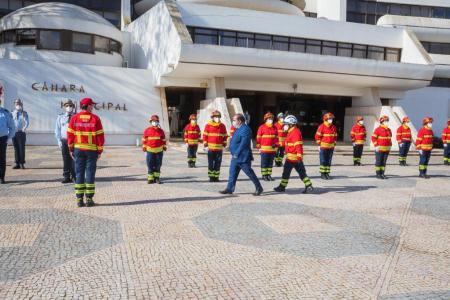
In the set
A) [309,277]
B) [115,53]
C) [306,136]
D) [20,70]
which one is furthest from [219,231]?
[306,136]

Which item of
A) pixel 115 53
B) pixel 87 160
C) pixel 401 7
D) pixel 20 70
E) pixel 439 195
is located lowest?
pixel 439 195

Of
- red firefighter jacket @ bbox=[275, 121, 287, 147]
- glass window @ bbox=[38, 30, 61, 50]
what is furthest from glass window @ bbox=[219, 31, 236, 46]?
red firefighter jacket @ bbox=[275, 121, 287, 147]

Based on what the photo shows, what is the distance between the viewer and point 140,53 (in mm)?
28016

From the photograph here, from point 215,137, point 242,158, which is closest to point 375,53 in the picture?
point 215,137

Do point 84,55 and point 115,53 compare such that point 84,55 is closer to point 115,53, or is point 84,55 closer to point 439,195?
point 115,53

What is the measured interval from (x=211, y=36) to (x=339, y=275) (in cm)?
2288

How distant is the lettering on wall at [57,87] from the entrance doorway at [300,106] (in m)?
12.0

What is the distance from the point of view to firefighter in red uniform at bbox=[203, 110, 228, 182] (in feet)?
36.3

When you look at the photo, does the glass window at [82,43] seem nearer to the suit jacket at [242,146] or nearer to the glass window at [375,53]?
the suit jacket at [242,146]

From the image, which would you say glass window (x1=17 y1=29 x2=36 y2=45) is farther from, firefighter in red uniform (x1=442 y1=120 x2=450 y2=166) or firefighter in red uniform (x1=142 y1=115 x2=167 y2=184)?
firefighter in red uniform (x1=442 y1=120 x2=450 y2=166)

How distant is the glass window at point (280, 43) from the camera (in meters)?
26.9

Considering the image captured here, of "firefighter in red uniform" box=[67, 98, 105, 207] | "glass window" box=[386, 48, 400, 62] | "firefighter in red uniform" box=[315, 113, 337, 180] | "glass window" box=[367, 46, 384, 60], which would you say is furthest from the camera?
"glass window" box=[386, 48, 400, 62]

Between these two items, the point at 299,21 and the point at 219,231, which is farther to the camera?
the point at 299,21

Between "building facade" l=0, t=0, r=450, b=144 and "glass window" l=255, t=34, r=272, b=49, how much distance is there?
0.21 feet
